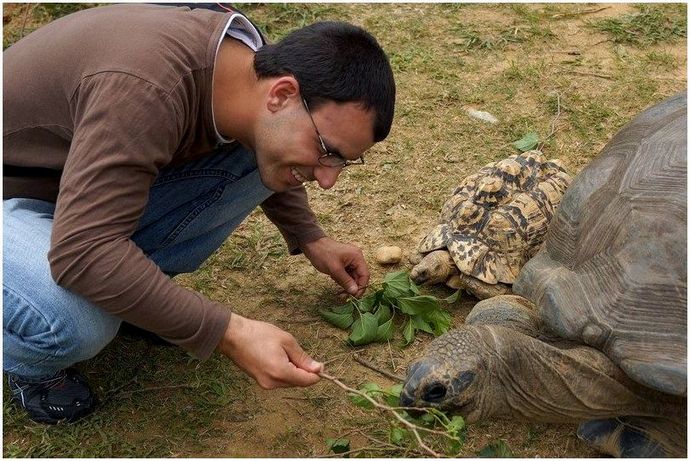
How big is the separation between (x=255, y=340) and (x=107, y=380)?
1.01m

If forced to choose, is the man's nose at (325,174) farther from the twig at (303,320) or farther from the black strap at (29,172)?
the twig at (303,320)

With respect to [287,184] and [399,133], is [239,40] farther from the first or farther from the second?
[399,133]

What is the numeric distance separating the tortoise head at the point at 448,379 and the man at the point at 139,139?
292mm

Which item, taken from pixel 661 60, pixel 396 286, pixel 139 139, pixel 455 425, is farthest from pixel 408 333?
pixel 661 60

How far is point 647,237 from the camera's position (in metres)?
2.66

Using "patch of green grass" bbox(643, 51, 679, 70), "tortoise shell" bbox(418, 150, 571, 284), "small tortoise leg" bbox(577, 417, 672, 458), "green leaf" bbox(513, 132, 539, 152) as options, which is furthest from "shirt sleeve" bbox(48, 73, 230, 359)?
"patch of green grass" bbox(643, 51, 679, 70)

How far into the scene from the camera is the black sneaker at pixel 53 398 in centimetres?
305

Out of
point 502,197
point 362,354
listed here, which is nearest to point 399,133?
point 502,197

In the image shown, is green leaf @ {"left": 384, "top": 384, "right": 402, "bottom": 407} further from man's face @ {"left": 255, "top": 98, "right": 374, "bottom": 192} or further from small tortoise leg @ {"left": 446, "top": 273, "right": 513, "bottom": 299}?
small tortoise leg @ {"left": 446, "top": 273, "right": 513, "bottom": 299}

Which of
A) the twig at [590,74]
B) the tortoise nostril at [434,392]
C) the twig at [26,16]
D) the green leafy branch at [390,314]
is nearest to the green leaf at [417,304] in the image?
the green leafy branch at [390,314]

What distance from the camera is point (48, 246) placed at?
275cm

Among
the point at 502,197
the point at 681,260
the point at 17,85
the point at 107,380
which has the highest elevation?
the point at 17,85

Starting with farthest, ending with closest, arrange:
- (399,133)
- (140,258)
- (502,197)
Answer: (399,133)
(502,197)
(140,258)

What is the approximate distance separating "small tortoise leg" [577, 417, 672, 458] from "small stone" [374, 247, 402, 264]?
120 cm
